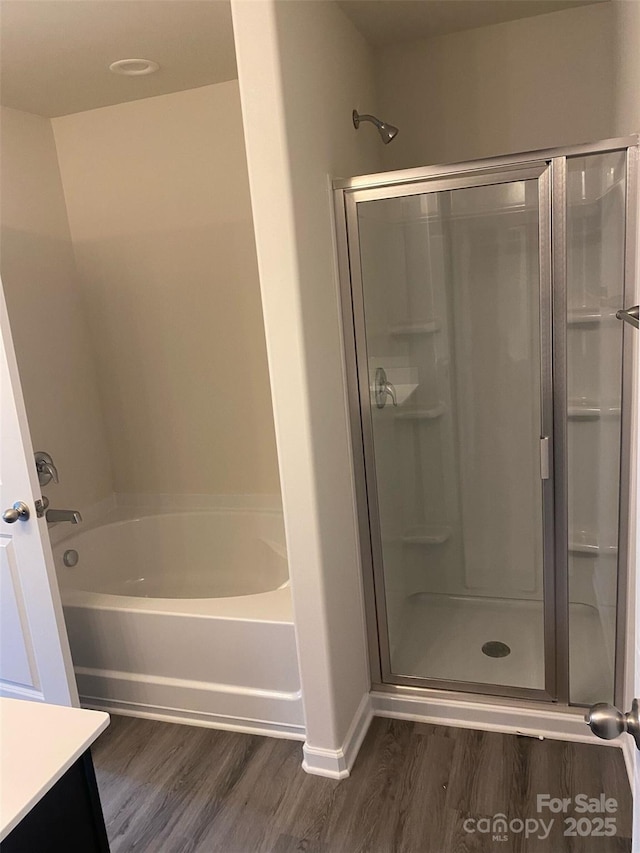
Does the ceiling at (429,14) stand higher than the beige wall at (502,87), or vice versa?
the ceiling at (429,14)

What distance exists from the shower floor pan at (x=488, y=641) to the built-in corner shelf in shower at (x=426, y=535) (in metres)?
0.24

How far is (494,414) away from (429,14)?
151 cm

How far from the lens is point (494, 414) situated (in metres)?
2.68

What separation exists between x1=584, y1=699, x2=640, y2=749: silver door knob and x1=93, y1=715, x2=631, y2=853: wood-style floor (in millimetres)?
1255

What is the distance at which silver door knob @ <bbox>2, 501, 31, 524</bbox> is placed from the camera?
2.18 meters

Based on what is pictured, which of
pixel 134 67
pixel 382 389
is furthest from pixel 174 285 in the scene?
pixel 382 389

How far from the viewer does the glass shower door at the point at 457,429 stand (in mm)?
2236

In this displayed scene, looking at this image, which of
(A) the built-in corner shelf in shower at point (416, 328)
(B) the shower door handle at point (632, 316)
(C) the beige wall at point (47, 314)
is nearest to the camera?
(B) the shower door handle at point (632, 316)

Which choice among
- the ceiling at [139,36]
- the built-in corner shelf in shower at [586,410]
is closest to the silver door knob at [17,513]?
the ceiling at [139,36]

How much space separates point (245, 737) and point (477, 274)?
6.40 ft

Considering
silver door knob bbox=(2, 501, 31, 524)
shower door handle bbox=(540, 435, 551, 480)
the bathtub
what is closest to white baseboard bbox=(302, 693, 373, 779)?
the bathtub

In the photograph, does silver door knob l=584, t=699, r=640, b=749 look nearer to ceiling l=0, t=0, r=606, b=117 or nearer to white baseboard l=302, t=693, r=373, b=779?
white baseboard l=302, t=693, r=373, b=779

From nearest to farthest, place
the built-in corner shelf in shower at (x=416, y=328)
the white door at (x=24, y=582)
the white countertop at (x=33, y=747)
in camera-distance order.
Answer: the white countertop at (x=33, y=747), the white door at (x=24, y=582), the built-in corner shelf in shower at (x=416, y=328)

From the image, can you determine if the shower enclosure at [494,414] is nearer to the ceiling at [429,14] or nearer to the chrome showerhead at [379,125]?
the chrome showerhead at [379,125]
